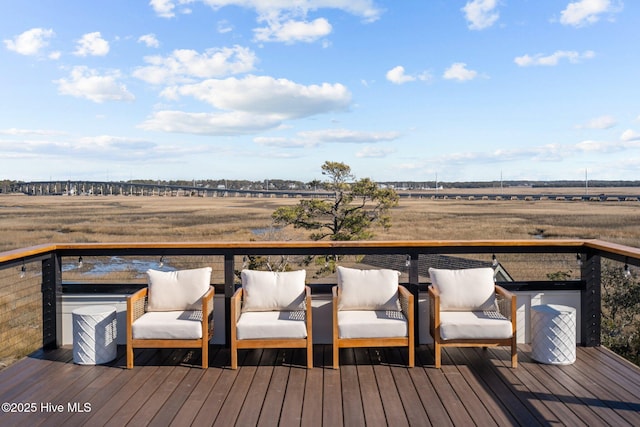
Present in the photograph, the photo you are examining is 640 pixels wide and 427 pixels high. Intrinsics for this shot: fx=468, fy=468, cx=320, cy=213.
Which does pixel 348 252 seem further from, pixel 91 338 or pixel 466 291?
pixel 91 338

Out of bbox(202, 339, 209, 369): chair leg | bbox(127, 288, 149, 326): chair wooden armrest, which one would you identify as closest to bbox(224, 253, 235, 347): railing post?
bbox(202, 339, 209, 369): chair leg

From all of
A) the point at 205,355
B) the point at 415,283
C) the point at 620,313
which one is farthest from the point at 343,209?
the point at 205,355

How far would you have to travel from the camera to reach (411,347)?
375 cm

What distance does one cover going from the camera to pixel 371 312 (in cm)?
402

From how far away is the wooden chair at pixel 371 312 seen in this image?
3701mm

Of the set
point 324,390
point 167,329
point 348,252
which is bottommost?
point 324,390

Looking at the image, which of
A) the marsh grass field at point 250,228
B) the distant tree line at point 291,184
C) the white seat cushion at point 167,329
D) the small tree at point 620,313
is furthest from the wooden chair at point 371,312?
the distant tree line at point 291,184

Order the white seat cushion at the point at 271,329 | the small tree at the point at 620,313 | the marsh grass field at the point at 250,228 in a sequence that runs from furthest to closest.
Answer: the marsh grass field at the point at 250,228, the small tree at the point at 620,313, the white seat cushion at the point at 271,329

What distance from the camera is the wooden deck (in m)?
2.86

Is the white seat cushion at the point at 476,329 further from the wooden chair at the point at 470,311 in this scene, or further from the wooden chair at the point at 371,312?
the wooden chair at the point at 371,312

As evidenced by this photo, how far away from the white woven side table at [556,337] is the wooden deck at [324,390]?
0.31 ft

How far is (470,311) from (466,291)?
18 centimetres

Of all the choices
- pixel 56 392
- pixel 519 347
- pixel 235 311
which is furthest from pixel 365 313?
pixel 56 392

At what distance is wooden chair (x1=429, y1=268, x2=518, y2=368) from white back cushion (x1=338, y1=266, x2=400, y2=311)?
1.10ft
